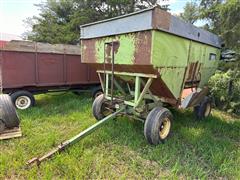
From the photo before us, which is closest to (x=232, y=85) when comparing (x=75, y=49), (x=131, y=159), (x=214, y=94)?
(x=214, y=94)

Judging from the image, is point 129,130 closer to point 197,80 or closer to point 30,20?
point 197,80

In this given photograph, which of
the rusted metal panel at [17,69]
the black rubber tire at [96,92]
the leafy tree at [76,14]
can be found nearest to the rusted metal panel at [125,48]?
the rusted metal panel at [17,69]

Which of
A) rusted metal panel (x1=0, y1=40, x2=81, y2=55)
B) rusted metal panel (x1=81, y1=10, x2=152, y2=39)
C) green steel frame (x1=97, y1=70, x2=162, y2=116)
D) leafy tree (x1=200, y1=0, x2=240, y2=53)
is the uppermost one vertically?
leafy tree (x1=200, y1=0, x2=240, y2=53)

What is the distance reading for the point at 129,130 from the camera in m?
3.92

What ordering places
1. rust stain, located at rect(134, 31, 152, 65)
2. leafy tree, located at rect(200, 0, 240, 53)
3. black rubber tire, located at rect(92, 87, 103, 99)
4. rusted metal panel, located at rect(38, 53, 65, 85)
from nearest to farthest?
rust stain, located at rect(134, 31, 152, 65) → leafy tree, located at rect(200, 0, 240, 53) → rusted metal panel, located at rect(38, 53, 65, 85) → black rubber tire, located at rect(92, 87, 103, 99)

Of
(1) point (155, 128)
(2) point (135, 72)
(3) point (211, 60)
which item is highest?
(3) point (211, 60)

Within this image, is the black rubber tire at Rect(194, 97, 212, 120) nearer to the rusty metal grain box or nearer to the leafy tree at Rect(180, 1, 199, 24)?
the rusty metal grain box

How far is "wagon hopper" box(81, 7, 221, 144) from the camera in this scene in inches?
120

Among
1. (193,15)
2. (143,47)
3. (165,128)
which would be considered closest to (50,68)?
(143,47)

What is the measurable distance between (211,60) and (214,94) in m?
1.16

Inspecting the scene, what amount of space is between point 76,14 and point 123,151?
10921 millimetres

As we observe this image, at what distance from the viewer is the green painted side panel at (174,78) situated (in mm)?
3342

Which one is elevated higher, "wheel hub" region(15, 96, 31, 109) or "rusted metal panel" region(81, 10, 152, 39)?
"rusted metal panel" region(81, 10, 152, 39)

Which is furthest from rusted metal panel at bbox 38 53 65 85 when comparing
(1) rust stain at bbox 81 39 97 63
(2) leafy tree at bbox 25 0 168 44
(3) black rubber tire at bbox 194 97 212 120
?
(2) leafy tree at bbox 25 0 168 44
